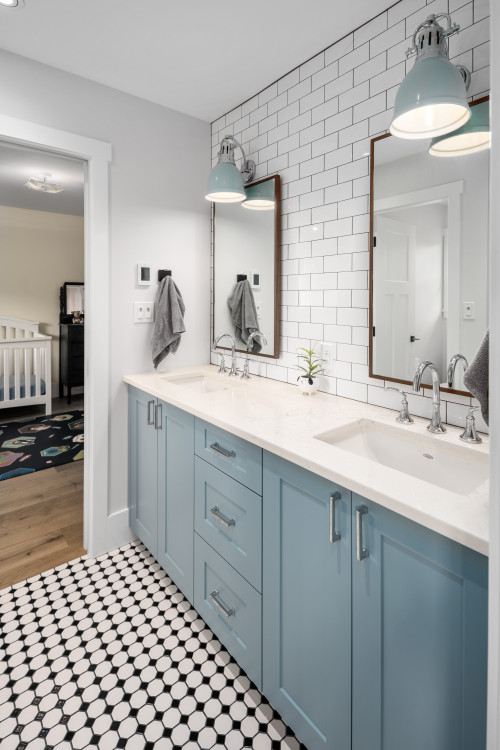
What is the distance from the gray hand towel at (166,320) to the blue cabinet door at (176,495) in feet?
1.56

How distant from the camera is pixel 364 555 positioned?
38.1 inches

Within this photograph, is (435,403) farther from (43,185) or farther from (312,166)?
(43,185)

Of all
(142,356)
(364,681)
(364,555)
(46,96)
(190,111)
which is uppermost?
(190,111)

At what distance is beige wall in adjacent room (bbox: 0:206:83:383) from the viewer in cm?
513

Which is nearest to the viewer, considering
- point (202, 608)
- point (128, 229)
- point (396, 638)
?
point (396, 638)

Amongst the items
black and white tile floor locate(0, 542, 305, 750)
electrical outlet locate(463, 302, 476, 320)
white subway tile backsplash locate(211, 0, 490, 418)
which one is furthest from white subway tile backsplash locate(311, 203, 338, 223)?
black and white tile floor locate(0, 542, 305, 750)

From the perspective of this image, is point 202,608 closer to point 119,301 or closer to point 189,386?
point 189,386

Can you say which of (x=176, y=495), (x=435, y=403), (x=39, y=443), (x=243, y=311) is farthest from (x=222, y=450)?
(x=39, y=443)

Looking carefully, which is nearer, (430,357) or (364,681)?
(364,681)

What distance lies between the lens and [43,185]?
404 centimetres

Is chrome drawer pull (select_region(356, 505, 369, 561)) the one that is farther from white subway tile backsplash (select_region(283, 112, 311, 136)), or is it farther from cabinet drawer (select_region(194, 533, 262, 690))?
white subway tile backsplash (select_region(283, 112, 311, 136))

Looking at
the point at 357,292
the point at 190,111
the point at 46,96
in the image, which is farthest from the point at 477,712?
the point at 190,111

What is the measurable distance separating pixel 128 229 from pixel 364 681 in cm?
219

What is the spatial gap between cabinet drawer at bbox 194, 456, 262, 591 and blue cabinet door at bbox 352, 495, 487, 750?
→ 415mm
